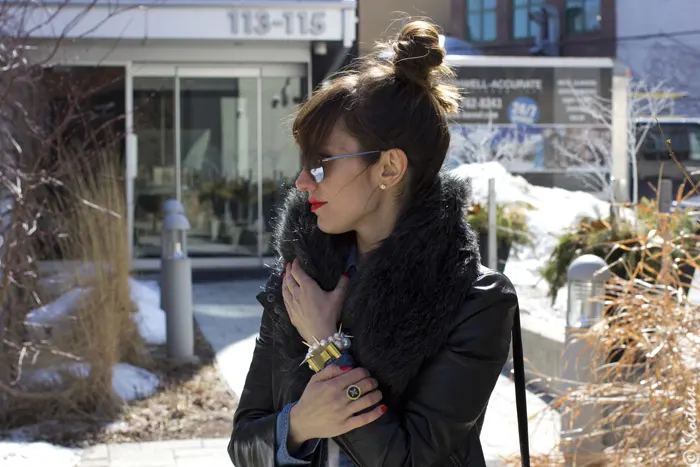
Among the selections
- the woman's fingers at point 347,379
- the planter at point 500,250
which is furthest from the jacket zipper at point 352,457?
the planter at point 500,250

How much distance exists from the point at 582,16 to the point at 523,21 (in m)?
2.09

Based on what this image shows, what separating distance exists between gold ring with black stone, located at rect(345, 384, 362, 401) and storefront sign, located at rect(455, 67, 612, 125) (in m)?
13.3

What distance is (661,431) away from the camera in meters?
3.64

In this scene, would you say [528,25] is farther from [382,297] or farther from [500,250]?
[382,297]

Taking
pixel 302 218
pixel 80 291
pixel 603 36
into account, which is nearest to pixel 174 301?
pixel 80 291

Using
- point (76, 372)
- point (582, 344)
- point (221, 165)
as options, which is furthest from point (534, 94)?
point (582, 344)

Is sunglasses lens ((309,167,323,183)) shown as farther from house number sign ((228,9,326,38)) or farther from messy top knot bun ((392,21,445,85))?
house number sign ((228,9,326,38))

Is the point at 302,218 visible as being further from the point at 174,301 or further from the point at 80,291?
the point at 174,301

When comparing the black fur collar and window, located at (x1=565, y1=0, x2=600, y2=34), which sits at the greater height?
window, located at (x1=565, y1=0, x2=600, y2=34)

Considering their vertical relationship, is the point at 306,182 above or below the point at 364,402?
above

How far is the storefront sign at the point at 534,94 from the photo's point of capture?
49.0 feet

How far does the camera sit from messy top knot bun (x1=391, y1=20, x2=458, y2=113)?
186cm

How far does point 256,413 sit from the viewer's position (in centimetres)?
204

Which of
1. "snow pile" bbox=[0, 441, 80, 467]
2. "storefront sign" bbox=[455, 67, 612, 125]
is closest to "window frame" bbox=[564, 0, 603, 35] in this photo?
"storefront sign" bbox=[455, 67, 612, 125]
